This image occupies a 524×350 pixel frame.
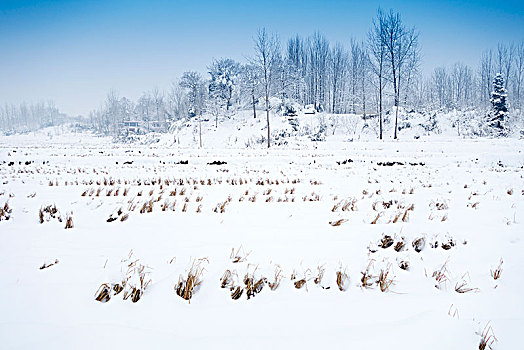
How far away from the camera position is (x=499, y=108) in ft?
97.7

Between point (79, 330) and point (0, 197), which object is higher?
point (0, 197)

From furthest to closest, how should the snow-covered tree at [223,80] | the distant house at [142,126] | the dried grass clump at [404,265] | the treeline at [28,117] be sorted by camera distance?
the treeline at [28,117] < the distant house at [142,126] < the snow-covered tree at [223,80] < the dried grass clump at [404,265]

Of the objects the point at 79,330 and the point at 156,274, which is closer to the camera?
the point at 79,330

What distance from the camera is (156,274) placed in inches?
95.5

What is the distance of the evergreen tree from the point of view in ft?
96.2

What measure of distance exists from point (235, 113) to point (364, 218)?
157 feet

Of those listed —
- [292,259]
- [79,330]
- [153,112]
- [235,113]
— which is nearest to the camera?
[79,330]

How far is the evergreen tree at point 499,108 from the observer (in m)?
29.3

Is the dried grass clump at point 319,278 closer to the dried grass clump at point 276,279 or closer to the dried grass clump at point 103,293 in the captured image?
the dried grass clump at point 276,279

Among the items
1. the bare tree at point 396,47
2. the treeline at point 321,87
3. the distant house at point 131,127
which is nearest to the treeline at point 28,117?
the distant house at point 131,127

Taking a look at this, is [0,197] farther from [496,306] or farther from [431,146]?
[431,146]

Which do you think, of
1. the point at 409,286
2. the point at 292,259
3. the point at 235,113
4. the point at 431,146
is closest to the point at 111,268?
the point at 292,259

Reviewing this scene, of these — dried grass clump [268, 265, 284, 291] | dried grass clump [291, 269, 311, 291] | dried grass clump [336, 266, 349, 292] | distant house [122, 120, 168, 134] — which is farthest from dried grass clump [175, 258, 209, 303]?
distant house [122, 120, 168, 134]

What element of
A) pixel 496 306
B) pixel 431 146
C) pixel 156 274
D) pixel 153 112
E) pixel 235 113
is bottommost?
pixel 496 306
